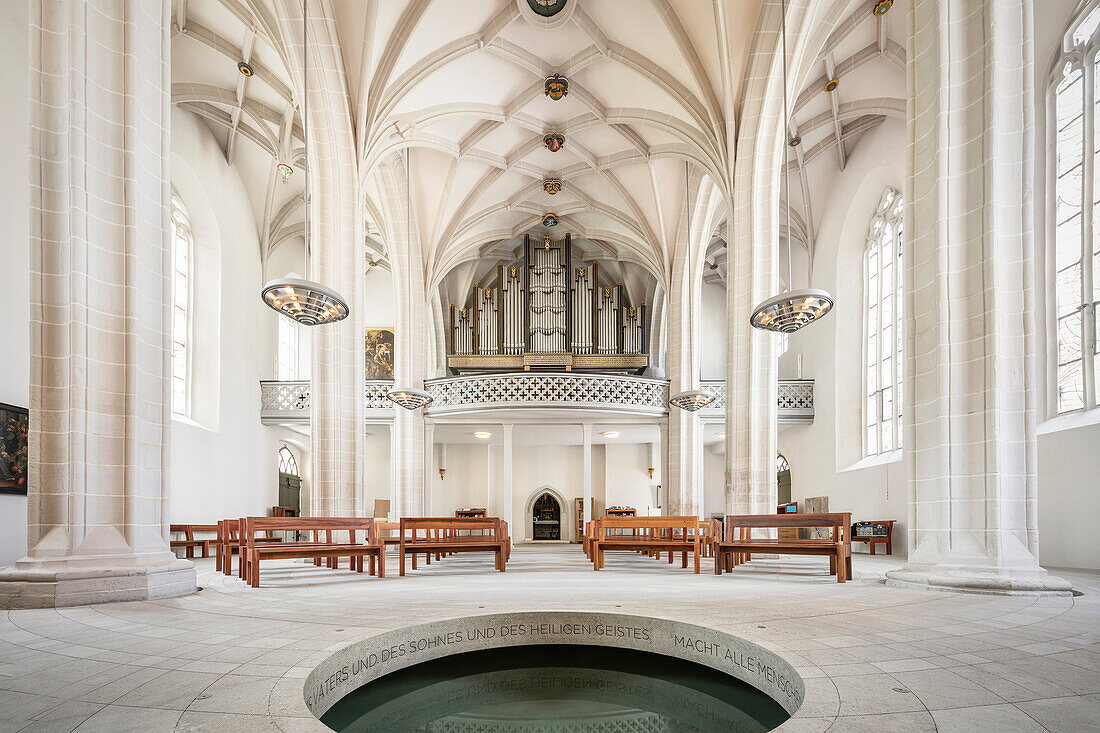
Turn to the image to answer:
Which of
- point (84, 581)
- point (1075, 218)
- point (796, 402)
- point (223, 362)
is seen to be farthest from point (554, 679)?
point (796, 402)

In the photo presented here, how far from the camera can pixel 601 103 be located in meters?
14.6

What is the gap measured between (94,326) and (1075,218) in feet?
38.3

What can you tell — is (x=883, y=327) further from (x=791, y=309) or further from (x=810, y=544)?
(x=810, y=544)

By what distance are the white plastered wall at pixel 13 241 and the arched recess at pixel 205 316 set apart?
520 cm

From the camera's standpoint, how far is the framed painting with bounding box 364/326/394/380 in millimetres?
21484

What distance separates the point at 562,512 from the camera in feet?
77.0

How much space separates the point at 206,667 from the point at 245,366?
47.8ft

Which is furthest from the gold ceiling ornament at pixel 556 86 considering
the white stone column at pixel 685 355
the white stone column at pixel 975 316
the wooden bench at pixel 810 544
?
the wooden bench at pixel 810 544

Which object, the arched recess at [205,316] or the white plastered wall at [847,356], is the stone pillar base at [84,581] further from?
the white plastered wall at [847,356]

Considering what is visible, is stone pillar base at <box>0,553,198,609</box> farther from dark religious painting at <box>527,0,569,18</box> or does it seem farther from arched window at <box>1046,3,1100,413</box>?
arched window at <box>1046,3,1100,413</box>

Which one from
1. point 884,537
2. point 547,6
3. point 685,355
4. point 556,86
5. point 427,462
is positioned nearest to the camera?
point 547,6

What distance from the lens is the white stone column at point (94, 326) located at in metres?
5.30

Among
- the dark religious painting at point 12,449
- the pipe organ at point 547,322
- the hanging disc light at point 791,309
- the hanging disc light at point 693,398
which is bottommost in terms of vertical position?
the dark religious painting at point 12,449

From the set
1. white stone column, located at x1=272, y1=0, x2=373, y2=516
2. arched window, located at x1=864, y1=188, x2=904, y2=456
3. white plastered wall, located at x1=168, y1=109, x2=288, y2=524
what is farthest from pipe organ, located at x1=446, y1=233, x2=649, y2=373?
white stone column, located at x1=272, y1=0, x2=373, y2=516
